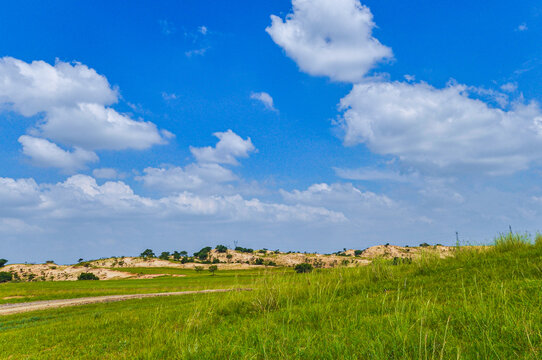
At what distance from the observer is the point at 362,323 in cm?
613

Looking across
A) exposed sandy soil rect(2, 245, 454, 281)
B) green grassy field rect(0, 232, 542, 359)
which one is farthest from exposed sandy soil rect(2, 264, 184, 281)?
green grassy field rect(0, 232, 542, 359)

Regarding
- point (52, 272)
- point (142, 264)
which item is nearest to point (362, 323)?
point (142, 264)

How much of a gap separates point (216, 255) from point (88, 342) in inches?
7448

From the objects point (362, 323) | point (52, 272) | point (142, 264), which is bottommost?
point (52, 272)

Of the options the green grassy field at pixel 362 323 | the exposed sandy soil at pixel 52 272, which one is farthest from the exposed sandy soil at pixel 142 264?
the green grassy field at pixel 362 323

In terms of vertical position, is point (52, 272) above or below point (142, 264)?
below

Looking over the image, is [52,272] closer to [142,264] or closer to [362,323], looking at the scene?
[142,264]

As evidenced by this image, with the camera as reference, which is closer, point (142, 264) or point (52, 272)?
point (52, 272)

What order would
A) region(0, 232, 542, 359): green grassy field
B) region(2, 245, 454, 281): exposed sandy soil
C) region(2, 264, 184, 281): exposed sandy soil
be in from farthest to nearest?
1. region(2, 245, 454, 281): exposed sandy soil
2. region(2, 264, 184, 281): exposed sandy soil
3. region(0, 232, 542, 359): green grassy field

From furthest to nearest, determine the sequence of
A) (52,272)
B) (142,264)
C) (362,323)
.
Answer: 1. (142,264)
2. (52,272)
3. (362,323)

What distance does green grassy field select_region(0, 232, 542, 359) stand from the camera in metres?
4.61

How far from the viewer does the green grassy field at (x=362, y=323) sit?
461 cm

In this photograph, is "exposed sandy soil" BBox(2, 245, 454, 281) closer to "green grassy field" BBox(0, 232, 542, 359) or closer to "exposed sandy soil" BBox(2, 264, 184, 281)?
"exposed sandy soil" BBox(2, 264, 184, 281)

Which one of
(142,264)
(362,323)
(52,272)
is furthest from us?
(142,264)
